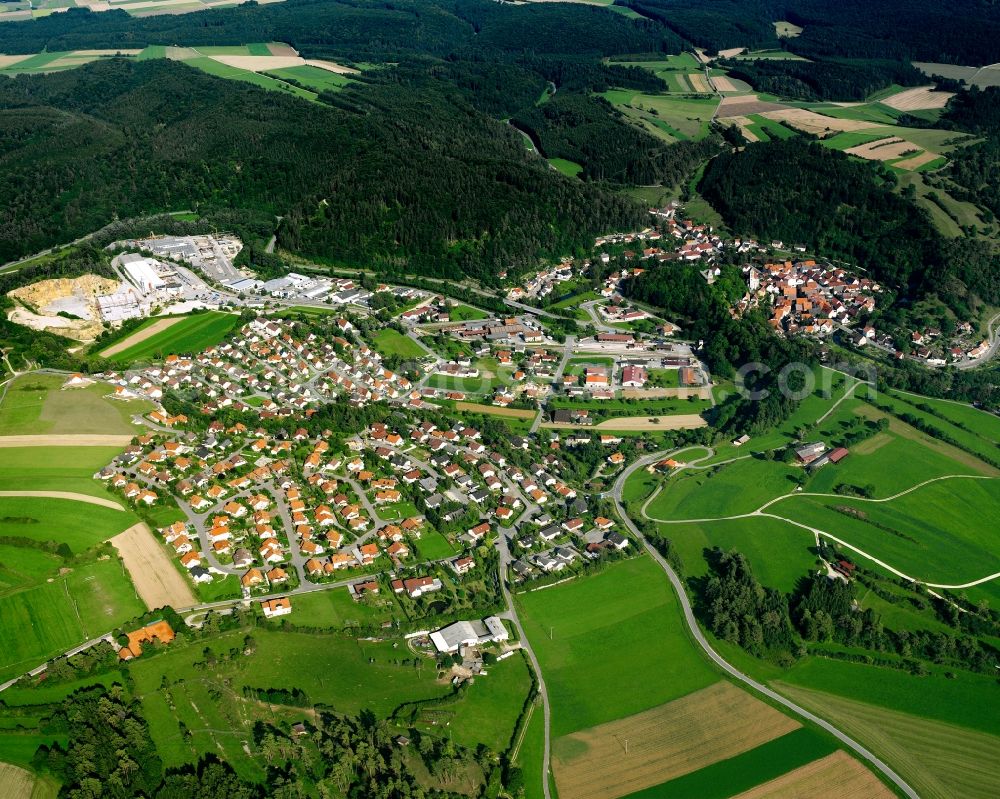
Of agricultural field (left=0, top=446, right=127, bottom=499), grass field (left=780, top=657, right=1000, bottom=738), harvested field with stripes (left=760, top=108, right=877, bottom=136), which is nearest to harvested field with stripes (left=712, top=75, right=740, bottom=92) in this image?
harvested field with stripes (left=760, top=108, right=877, bottom=136)

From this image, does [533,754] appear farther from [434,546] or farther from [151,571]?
[151,571]

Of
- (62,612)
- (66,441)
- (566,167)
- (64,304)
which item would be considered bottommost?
(62,612)

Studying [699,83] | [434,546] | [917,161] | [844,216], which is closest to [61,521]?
[434,546]

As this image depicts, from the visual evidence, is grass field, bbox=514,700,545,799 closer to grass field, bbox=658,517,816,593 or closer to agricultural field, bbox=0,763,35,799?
grass field, bbox=658,517,816,593

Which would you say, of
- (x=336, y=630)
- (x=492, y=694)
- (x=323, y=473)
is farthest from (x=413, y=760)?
(x=323, y=473)

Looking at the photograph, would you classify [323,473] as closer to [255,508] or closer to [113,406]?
[255,508]
